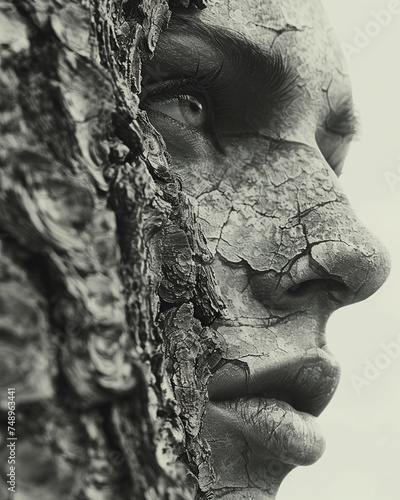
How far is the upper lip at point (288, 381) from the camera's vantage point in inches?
27.1

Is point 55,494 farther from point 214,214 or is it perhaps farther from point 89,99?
point 214,214

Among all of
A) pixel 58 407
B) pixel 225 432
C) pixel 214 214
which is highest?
pixel 58 407

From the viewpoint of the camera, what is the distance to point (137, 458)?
0.30 m

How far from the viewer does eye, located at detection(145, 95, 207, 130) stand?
2.48 ft

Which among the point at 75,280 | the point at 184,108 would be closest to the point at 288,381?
the point at 184,108

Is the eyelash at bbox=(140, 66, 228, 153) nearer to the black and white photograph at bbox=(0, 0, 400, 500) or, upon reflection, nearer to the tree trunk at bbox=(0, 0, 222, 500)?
the black and white photograph at bbox=(0, 0, 400, 500)

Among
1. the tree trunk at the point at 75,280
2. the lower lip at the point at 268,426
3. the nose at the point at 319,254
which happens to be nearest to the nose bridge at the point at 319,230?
the nose at the point at 319,254

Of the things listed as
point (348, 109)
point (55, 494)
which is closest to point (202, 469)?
point (55, 494)

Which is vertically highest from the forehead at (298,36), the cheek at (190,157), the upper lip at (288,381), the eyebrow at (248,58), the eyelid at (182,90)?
the forehead at (298,36)

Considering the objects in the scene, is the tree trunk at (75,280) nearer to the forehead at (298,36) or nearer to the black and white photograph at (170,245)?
the black and white photograph at (170,245)

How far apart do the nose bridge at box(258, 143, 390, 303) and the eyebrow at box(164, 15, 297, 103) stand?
6 cm

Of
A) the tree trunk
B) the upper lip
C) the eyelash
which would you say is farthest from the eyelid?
the tree trunk

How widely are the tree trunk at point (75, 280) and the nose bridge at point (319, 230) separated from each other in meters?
0.39

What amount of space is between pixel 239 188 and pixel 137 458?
501 millimetres
